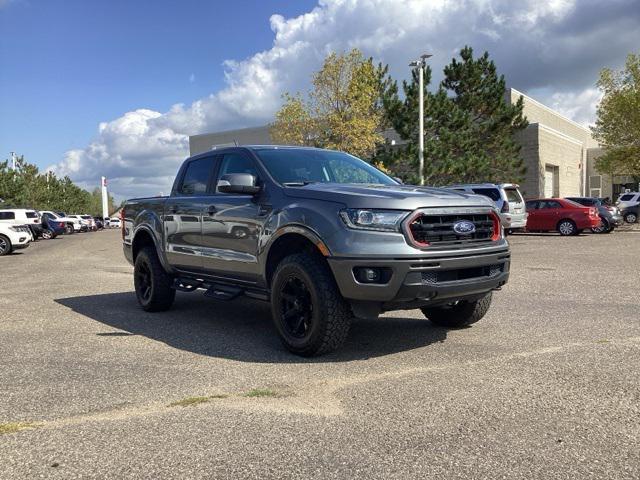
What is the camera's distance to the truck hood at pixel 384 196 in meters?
4.63

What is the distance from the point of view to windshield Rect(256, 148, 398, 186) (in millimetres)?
5746

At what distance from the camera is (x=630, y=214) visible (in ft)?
101

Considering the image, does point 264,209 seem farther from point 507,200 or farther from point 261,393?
point 507,200

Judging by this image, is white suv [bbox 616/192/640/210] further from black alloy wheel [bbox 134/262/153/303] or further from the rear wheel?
black alloy wheel [bbox 134/262/153/303]

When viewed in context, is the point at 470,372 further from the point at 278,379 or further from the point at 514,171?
the point at 514,171

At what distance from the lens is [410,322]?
21.4 feet

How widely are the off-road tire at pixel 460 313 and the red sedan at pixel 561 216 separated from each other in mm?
18871

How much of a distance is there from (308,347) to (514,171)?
123 feet

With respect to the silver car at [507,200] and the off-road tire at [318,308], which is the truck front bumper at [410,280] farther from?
the silver car at [507,200]

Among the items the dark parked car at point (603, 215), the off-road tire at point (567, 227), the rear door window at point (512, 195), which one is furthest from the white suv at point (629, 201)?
the rear door window at point (512, 195)

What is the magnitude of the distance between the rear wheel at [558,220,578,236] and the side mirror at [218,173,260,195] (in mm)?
20559

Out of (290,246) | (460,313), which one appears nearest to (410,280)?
(290,246)

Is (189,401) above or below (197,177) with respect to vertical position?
below

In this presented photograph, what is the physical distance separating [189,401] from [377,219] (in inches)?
77.1
